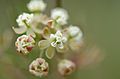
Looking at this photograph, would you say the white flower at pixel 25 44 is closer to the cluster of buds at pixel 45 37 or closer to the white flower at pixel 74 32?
→ the cluster of buds at pixel 45 37

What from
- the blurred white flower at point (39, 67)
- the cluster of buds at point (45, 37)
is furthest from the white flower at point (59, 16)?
the blurred white flower at point (39, 67)

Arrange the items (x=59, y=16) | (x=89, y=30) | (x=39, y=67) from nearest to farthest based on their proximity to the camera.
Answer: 1. (x=39, y=67)
2. (x=59, y=16)
3. (x=89, y=30)

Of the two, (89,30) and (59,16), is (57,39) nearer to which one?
(59,16)

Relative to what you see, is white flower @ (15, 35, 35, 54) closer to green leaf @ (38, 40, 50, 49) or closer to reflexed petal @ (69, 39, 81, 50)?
green leaf @ (38, 40, 50, 49)

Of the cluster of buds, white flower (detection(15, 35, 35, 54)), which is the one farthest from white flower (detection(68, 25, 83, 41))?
white flower (detection(15, 35, 35, 54))

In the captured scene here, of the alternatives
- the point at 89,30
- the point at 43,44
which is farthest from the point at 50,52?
the point at 89,30

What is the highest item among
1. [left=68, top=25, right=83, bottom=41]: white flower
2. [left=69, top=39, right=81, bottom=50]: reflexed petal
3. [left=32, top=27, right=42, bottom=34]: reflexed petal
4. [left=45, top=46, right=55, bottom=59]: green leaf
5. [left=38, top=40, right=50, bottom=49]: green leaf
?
[left=68, top=25, right=83, bottom=41]: white flower
